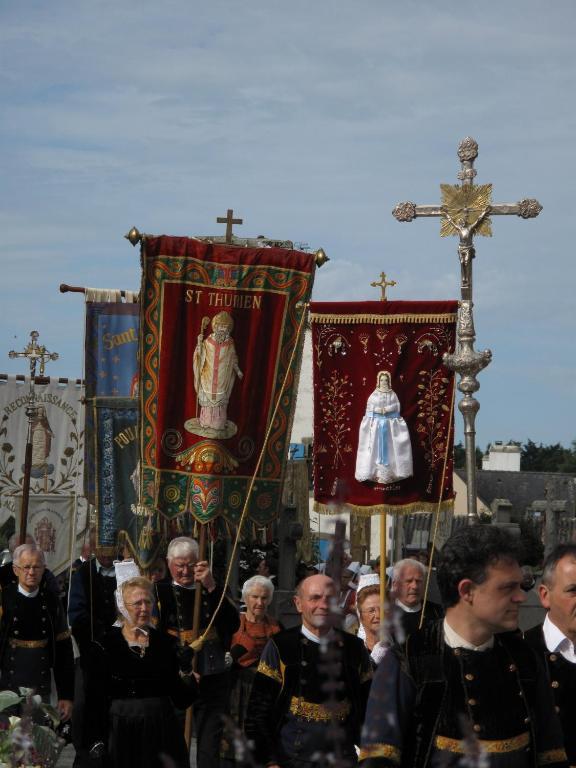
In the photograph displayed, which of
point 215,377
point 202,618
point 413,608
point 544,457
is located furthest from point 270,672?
point 544,457

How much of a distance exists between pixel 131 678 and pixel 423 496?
3.48m

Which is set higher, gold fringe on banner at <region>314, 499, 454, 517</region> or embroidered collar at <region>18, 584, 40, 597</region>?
gold fringe on banner at <region>314, 499, 454, 517</region>

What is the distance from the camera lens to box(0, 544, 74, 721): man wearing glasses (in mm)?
10180

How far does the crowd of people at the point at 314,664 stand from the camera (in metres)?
4.39

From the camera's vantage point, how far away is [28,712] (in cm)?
448

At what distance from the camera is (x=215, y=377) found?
11.3 metres

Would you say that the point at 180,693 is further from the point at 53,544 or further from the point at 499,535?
the point at 53,544

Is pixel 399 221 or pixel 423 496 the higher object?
pixel 399 221

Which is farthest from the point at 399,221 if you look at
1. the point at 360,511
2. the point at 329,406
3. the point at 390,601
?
the point at 390,601

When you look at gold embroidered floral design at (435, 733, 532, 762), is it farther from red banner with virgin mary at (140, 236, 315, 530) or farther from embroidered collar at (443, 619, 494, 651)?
red banner with virgin mary at (140, 236, 315, 530)

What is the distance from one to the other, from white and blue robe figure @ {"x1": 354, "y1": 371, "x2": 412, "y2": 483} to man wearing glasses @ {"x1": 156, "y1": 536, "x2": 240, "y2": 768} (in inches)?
57.7

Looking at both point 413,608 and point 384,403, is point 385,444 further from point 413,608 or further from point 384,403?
point 413,608

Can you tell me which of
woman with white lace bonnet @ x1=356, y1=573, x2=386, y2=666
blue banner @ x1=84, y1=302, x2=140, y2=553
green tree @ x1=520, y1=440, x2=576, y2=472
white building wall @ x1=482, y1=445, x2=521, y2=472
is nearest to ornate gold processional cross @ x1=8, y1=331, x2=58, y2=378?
blue banner @ x1=84, y1=302, x2=140, y2=553

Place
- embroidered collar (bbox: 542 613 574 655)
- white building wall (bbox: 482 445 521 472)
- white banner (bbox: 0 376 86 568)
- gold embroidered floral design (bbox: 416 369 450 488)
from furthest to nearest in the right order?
white building wall (bbox: 482 445 521 472), white banner (bbox: 0 376 86 568), gold embroidered floral design (bbox: 416 369 450 488), embroidered collar (bbox: 542 613 574 655)
